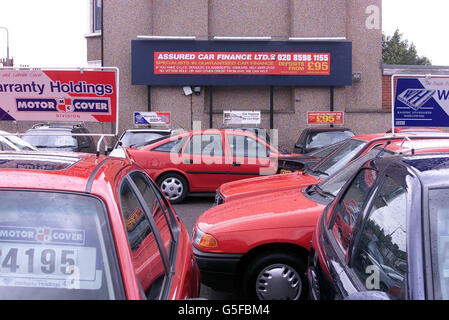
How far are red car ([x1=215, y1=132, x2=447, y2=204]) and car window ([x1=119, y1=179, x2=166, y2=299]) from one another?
2736mm

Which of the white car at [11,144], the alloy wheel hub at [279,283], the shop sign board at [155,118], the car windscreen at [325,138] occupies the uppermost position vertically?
the shop sign board at [155,118]

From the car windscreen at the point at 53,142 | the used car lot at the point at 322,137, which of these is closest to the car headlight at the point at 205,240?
the car windscreen at the point at 53,142

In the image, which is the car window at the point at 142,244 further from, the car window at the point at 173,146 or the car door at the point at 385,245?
the car window at the point at 173,146

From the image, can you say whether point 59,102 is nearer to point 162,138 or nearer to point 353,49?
point 162,138

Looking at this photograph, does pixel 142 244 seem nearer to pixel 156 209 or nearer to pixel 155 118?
pixel 156 209

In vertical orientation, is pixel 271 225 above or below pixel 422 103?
below

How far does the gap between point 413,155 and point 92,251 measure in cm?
192

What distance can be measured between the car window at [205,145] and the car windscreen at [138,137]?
1.29 m

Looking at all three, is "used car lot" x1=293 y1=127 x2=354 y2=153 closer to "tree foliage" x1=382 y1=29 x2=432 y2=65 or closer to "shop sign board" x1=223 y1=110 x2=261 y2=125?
"shop sign board" x1=223 y1=110 x2=261 y2=125

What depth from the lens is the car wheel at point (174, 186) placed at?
32.7ft

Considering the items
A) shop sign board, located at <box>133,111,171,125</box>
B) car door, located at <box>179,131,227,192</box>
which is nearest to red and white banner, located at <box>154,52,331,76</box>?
shop sign board, located at <box>133,111,171,125</box>

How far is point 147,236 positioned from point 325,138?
10816 millimetres

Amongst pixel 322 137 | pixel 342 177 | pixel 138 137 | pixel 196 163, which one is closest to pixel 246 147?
pixel 196 163

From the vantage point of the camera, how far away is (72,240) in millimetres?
2240
